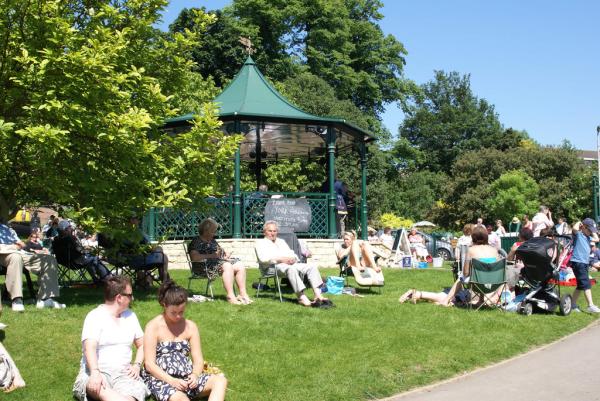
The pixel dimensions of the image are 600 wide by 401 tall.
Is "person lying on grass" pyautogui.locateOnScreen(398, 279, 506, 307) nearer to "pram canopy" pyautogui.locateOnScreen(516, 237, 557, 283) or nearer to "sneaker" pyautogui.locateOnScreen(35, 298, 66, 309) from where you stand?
"pram canopy" pyautogui.locateOnScreen(516, 237, 557, 283)

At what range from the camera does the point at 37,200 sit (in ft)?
40.3

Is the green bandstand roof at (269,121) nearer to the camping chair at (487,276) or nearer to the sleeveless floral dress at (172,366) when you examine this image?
the camping chair at (487,276)

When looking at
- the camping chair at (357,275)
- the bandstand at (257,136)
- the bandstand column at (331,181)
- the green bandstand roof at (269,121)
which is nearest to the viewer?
the camping chair at (357,275)

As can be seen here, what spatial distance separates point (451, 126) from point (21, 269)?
243ft

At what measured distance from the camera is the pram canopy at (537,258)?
1083cm

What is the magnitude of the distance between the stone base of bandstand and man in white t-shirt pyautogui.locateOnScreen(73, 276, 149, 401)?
1093 cm

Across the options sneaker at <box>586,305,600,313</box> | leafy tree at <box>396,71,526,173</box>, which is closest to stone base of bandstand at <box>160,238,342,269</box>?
sneaker at <box>586,305,600,313</box>

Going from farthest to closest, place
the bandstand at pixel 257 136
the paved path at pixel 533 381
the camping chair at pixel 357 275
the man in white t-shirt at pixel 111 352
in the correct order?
the bandstand at pixel 257 136 → the camping chair at pixel 357 275 → the paved path at pixel 533 381 → the man in white t-shirt at pixel 111 352

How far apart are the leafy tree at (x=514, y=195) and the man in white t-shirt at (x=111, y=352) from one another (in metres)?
47.0

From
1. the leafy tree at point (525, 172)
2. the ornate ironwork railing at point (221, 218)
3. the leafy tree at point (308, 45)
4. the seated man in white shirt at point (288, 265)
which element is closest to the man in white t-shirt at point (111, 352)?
the seated man in white shirt at point (288, 265)

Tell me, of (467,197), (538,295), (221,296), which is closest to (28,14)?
(221,296)

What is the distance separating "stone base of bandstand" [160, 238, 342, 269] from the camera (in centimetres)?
1744

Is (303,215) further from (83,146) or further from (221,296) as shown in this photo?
(83,146)

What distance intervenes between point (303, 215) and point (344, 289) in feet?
19.1
